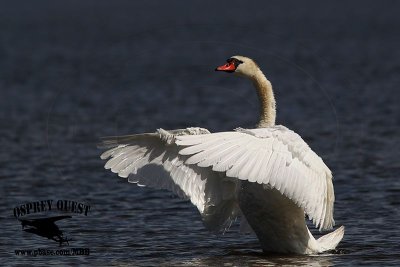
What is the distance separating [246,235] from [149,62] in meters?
38.1

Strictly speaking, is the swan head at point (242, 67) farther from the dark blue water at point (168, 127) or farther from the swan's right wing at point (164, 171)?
the dark blue water at point (168, 127)

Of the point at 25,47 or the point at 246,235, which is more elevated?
the point at 25,47

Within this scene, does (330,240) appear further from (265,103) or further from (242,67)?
(242,67)

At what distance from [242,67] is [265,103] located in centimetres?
74

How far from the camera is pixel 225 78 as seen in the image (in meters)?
42.5

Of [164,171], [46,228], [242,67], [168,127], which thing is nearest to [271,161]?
[164,171]

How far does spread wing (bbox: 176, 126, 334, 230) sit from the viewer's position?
11695mm

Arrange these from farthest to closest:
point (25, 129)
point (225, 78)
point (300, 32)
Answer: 1. point (300, 32)
2. point (225, 78)
3. point (25, 129)

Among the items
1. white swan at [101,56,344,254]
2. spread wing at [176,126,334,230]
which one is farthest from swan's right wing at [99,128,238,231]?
spread wing at [176,126,334,230]

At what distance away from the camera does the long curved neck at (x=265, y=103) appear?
1405 cm

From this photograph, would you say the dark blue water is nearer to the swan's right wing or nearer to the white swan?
the white swan

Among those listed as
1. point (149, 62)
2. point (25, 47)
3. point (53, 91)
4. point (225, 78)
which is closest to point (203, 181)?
point (53, 91)

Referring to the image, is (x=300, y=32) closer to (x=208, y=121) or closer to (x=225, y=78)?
(x=225, y=78)

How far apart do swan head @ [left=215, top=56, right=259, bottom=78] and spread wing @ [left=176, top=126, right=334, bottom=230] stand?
187 centimetres
